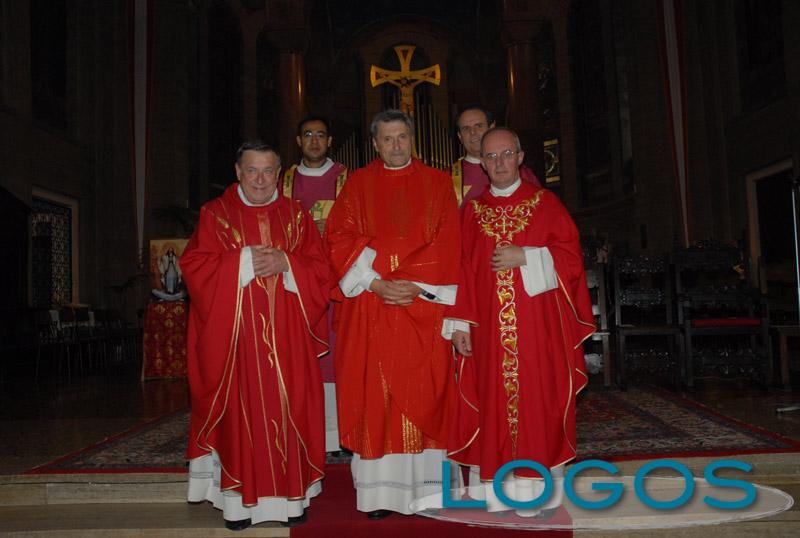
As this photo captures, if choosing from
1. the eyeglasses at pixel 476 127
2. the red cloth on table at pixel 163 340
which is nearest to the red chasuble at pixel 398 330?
the eyeglasses at pixel 476 127

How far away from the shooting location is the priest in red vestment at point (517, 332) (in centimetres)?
304

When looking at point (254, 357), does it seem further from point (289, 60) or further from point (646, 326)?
point (289, 60)

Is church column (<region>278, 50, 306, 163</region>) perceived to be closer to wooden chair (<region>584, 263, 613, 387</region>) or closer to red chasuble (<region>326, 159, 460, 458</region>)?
wooden chair (<region>584, 263, 613, 387</region>)

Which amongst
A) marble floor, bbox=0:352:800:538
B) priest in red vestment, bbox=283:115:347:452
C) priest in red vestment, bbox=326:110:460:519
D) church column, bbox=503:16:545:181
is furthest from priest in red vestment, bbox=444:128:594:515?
church column, bbox=503:16:545:181

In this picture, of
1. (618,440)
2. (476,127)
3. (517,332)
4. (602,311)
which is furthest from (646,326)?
(517,332)

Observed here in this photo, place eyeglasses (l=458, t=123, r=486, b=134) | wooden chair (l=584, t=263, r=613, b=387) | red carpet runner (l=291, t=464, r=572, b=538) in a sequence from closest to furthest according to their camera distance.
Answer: red carpet runner (l=291, t=464, r=572, b=538)
eyeglasses (l=458, t=123, r=486, b=134)
wooden chair (l=584, t=263, r=613, b=387)

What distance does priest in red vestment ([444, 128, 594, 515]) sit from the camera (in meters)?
3.04

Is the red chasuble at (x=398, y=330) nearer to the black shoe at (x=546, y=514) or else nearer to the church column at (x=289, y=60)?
the black shoe at (x=546, y=514)

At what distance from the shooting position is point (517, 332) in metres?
3.11

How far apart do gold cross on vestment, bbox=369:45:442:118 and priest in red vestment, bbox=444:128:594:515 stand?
16605mm

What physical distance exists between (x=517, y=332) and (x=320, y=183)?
1.84 meters

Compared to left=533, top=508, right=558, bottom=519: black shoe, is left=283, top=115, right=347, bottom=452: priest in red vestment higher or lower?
higher

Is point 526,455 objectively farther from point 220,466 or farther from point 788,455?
point 788,455

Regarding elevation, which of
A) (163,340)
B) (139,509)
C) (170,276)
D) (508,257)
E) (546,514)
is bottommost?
(139,509)
